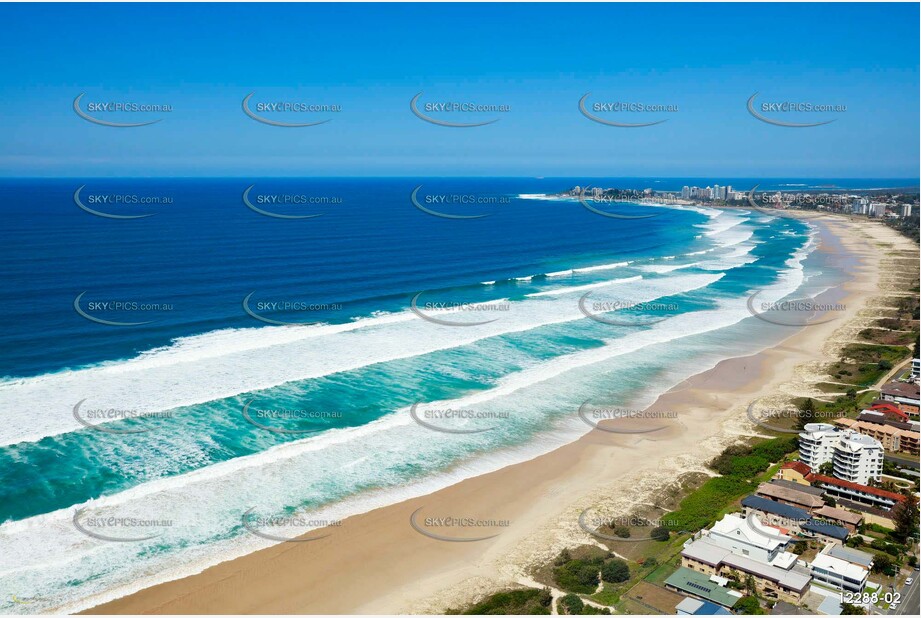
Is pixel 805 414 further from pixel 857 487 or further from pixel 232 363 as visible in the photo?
pixel 232 363

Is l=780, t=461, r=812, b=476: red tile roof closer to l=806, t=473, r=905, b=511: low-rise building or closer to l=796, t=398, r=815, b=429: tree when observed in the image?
l=806, t=473, r=905, b=511: low-rise building

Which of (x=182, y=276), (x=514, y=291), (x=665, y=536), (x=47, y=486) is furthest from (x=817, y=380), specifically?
(x=182, y=276)

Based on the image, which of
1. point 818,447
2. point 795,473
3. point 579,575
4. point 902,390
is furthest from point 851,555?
point 902,390

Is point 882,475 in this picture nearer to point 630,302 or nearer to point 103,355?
point 630,302

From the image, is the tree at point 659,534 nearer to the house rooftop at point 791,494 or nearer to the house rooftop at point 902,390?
the house rooftop at point 791,494

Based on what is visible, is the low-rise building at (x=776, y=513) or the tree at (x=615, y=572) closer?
the tree at (x=615, y=572)

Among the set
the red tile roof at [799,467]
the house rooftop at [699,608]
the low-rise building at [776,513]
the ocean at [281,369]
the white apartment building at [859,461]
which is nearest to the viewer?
the house rooftop at [699,608]

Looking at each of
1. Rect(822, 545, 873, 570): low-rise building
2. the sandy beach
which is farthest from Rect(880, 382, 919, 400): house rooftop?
Rect(822, 545, 873, 570): low-rise building

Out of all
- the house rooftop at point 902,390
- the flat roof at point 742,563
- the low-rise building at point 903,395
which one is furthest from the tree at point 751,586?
the house rooftop at point 902,390
